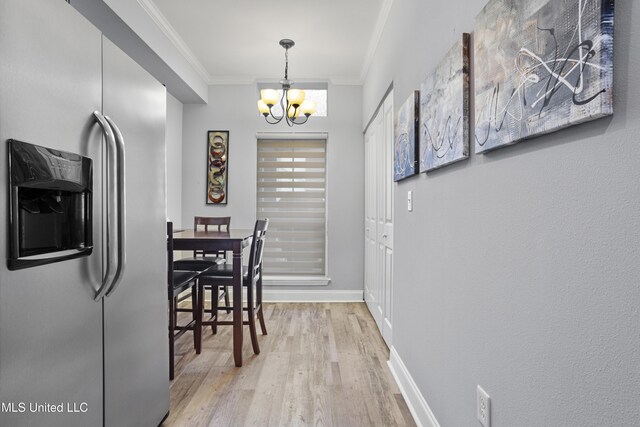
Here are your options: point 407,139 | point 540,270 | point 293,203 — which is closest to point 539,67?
point 540,270

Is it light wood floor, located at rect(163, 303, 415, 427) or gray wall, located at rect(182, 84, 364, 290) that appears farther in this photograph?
gray wall, located at rect(182, 84, 364, 290)

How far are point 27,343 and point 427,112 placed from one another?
1680 mm

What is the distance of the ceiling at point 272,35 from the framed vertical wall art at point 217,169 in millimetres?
716

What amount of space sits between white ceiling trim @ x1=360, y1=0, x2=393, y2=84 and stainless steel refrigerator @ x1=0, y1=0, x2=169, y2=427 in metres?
1.92

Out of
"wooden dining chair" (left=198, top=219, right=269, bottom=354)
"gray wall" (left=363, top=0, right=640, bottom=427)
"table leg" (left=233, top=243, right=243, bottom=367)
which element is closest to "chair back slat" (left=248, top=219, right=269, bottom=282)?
"wooden dining chair" (left=198, top=219, right=269, bottom=354)

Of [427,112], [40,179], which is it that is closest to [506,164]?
[427,112]

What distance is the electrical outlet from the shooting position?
114cm

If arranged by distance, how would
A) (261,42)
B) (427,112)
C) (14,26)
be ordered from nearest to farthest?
(14,26) < (427,112) < (261,42)

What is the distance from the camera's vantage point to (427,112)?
1.73 metres

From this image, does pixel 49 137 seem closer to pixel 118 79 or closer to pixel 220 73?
pixel 118 79

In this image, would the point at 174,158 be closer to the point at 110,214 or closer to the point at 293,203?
the point at 293,203

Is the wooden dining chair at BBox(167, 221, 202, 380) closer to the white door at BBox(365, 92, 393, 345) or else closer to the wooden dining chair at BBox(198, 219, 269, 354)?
the wooden dining chair at BBox(198, 219, 269, 354)

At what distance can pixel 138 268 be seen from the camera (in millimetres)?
1528

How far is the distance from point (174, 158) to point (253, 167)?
885 mm
